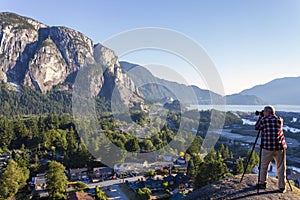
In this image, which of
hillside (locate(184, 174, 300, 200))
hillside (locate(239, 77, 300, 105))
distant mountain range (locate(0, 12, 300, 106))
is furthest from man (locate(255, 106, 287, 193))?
hillside (locate(239, 77, 300, 105))

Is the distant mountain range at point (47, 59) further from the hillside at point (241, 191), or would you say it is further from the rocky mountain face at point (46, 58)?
the hillside at point (241, 191)

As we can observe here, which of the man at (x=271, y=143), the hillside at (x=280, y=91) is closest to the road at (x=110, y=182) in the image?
the man at (x=271, y=143)

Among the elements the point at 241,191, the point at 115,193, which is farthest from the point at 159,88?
the point at 241,191

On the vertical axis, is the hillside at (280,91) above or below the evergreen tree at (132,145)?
above

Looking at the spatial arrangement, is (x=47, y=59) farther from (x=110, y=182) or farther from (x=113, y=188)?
(x=113, y=188)

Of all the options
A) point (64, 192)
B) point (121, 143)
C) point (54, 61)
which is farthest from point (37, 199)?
point (54, 61)

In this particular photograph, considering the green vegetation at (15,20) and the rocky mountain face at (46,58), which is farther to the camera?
the green vegetation at (15,20)
